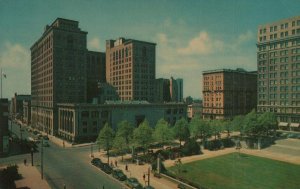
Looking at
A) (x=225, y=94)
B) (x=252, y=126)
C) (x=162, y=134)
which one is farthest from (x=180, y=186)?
(x=225, y=94)

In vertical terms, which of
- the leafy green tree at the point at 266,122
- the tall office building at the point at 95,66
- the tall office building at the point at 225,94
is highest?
the tall office building at the point at 95,66

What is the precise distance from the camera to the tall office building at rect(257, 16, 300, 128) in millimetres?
97875

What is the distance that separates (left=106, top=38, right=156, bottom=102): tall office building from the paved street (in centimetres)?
5708

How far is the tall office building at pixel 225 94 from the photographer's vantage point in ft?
430

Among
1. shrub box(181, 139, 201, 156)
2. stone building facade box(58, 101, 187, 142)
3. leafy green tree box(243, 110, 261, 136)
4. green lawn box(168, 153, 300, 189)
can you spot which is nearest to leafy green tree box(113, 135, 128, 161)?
green lawn box(168, 153, 300, 189)

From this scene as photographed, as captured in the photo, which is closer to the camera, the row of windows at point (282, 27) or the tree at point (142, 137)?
the tree at point (142, 137)

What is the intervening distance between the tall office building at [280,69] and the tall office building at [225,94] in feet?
71.3

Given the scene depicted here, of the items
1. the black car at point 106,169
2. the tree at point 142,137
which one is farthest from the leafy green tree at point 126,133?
the black car at point 106,169

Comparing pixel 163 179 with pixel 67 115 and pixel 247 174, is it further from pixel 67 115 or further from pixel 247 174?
pixel 67 115

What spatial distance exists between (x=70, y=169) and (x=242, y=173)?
34243mm

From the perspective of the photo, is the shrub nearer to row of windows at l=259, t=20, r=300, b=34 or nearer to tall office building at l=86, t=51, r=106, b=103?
row of windows at l=259, t=20, r=300, b=34

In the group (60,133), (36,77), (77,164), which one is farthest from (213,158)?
(36,77)

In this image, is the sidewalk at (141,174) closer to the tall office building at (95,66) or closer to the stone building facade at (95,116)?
the stone building facade at (95,116)

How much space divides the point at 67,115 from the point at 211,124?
49945 mm
